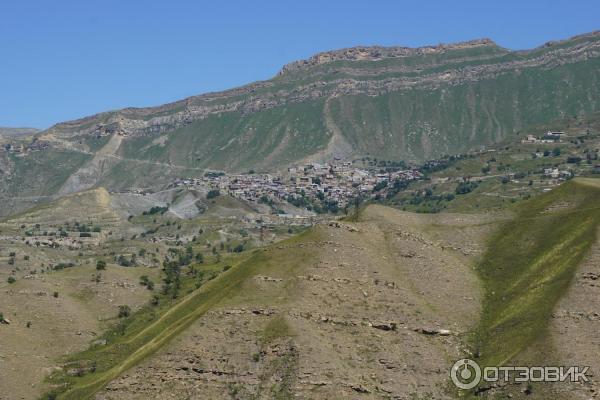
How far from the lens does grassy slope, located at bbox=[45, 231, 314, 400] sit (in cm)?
11669

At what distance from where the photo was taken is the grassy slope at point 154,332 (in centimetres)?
11669

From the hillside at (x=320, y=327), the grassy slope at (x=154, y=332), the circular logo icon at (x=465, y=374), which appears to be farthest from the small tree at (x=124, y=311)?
the circular logo icon at (x=465, y=374)

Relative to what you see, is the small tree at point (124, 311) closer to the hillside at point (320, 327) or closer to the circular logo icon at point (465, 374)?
the hillside at point (320, 327)

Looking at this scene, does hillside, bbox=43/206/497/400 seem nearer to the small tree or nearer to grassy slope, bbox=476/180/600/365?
grassy slope, bbox=476/180/600/365

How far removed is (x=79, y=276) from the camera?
171 meters

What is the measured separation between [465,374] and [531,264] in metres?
26.6

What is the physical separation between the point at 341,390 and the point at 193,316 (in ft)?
90.9

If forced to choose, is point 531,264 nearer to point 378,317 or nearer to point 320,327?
point 378,317

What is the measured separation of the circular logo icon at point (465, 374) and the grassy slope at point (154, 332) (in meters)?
28.2

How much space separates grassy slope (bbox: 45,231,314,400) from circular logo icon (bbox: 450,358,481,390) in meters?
28.2

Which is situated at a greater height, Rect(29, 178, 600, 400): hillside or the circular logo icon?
Rect(29, 178, 600, 400): hillside

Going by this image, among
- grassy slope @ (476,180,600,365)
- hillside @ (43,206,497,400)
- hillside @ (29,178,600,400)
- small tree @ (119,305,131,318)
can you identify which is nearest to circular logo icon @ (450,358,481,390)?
hillside @ (29,178,600,400)

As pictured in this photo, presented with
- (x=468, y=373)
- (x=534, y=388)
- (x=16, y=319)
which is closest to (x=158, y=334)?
(x=16, y=319)

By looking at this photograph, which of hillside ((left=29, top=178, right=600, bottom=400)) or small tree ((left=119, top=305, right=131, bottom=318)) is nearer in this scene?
hillside ((left=29, top=178, right=600, bottom=400))
